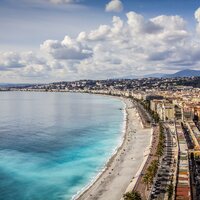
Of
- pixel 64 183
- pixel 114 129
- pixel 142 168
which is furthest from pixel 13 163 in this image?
pixel 114 129

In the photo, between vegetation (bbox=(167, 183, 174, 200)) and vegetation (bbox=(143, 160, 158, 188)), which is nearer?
vegetation (bbox=(167, 183, 174, 200))

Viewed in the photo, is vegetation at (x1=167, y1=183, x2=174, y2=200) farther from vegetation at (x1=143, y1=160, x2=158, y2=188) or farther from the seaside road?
vegetation at (x1=143, y1=160, x2=158, y2=188)

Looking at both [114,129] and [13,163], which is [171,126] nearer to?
[114,129]

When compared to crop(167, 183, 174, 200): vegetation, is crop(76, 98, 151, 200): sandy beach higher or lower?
lower

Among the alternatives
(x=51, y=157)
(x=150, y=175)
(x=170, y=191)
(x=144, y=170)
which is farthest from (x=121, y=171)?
(x=51, y=157)

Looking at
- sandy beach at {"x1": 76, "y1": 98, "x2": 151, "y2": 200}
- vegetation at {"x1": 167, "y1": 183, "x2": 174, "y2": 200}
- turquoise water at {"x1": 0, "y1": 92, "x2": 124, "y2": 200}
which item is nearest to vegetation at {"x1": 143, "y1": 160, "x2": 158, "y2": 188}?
vegetation at {"x1": 167, "y1": 183, "x2": 174, "y2": 200}

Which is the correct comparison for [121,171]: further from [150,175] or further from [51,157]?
[51,157]

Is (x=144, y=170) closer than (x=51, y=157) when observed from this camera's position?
Yes

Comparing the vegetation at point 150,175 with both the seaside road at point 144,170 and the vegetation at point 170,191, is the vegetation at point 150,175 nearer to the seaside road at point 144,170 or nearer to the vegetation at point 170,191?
the seaside road at point 144,170
